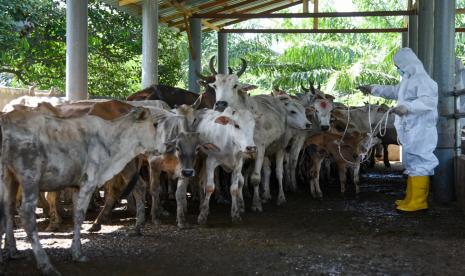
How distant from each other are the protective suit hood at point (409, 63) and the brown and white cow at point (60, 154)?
4848 mm

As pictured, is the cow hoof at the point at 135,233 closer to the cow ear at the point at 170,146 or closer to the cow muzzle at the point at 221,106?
the cow ear at the point at 170,146

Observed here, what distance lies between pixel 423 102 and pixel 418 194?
1.42 m

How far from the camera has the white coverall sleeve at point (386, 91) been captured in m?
10.7

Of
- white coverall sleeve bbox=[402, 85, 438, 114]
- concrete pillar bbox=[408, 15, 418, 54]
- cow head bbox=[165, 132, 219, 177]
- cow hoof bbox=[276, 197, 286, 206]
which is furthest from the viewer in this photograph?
concrete pillar bbox=[408, 15, 418, 54]

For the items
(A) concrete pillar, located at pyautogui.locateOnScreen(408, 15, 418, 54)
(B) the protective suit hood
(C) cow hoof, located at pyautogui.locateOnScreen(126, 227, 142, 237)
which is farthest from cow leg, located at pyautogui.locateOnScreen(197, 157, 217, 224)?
(A) concrete pillar, located at pyautogui.locateOnScreen(408, 15, 418, 54)

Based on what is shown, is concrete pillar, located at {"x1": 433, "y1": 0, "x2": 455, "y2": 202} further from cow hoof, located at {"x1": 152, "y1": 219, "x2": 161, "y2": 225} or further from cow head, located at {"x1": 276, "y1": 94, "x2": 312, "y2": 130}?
cow hoof, located at {"x1": 152, "y1": 219, "x2": 161, "y2": 225}

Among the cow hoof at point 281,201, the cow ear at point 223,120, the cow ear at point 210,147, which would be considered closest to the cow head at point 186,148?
the cow ear at point 210,147

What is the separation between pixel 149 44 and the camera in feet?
48.7

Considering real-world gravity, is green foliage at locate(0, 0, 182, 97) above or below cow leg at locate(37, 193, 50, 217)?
above

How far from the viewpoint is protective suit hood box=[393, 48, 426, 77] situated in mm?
10242

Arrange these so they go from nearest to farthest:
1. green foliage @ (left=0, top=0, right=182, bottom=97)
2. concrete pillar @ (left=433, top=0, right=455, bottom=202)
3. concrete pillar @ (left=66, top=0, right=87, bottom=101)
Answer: concrete pillar @ (left=433, top=0, right=455, bottom=202), concrete pillar @ (left=66, top=0, right=87, bottom=101), green foliage @ (left=0, top=0, right=182, bottom=97)

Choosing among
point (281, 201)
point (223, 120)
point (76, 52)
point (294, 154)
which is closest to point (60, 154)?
point (223, 120)

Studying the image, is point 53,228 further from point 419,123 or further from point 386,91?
point 386,91

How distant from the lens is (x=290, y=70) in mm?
29938
